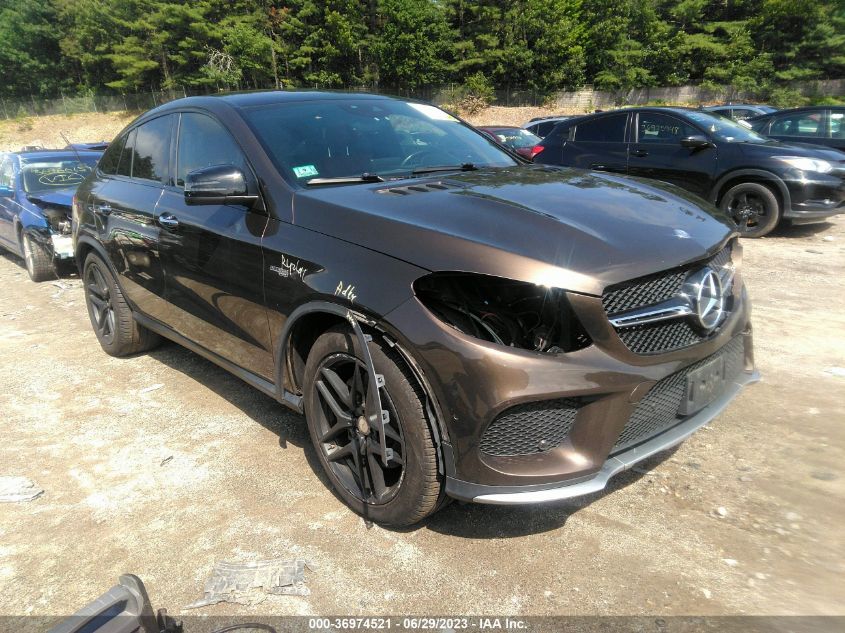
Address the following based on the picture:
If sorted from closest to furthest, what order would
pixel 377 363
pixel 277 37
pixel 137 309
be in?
pixel 377 363, pixel 137 309, pixel 277 37

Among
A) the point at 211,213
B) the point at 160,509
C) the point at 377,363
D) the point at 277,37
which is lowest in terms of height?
the point at 160,509

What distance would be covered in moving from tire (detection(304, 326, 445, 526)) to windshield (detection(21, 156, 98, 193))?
6.66m

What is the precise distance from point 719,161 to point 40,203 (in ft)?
28.6

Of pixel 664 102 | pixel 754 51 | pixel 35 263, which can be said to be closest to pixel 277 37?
pixel 664 102

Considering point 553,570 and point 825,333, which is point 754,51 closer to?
point 825,333

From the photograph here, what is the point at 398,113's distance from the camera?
3.56m

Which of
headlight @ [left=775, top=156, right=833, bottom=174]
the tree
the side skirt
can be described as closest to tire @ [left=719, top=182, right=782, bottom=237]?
headlight @ [left=775, top=156, right=833, bottom=174]

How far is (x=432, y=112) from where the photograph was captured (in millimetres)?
3857

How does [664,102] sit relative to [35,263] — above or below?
above

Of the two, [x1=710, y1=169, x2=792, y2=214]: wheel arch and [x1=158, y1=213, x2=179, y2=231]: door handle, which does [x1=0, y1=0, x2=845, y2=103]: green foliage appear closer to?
[x1=710, y1=169, x2=792, y2=214]: wheel arch

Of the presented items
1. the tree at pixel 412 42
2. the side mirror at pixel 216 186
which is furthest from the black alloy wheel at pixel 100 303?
the tree at pixel 412 42

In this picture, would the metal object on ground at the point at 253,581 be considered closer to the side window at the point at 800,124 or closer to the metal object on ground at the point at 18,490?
the metal object on ground at the point at 18,490

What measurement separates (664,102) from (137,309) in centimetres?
5123

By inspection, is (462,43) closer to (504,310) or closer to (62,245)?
(62,245)
